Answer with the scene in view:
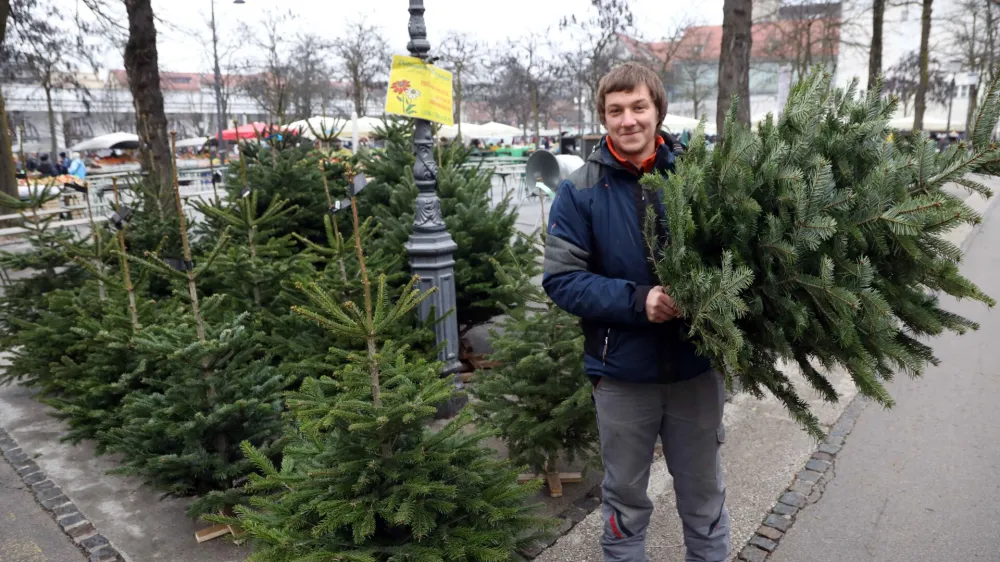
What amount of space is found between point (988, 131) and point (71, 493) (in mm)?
4721

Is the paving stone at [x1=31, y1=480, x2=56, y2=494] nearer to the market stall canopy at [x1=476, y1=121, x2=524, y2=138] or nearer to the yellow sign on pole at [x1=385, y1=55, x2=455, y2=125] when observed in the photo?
the yellow sign on pole at [x1=385, y1=55, x2=455, y2=125]

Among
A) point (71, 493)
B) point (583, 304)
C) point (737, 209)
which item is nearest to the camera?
point (737, 209)

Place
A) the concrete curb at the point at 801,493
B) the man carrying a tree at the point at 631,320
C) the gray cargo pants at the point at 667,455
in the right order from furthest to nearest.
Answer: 1. the concrete curb at the point at 801,493
2. the gray cargo pants at the point at 667,455
3. the man carrying a tree at the point at 631,320

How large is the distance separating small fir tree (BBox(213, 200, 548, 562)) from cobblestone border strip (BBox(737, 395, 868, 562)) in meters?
1.14

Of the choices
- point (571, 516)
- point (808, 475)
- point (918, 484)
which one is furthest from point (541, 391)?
point (918, 484)

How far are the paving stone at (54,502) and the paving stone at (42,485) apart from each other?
0.63 ft

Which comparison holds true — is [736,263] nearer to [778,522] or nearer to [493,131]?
[778,522]

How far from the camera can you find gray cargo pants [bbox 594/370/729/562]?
2520 mm

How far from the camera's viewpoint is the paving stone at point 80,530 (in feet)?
12.2

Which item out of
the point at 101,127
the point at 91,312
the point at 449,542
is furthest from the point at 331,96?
the point at 449,542

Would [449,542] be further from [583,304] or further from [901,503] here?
[901,503]

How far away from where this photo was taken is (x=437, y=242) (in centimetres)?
499

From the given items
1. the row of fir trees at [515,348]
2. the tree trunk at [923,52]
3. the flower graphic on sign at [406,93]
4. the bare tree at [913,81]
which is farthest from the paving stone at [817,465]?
the bare tree at [913,81]

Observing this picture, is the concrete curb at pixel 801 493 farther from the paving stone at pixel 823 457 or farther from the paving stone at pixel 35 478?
the paving stone at pixel 35 478
